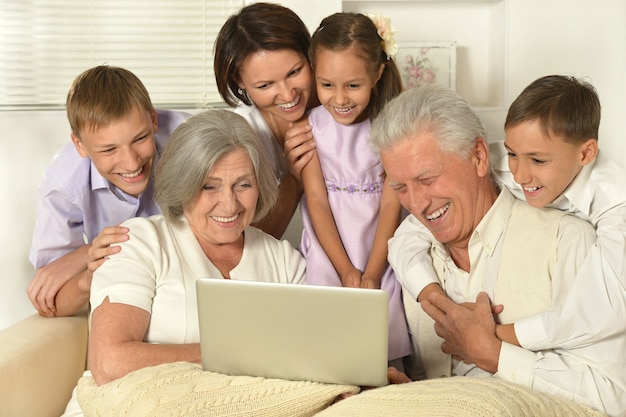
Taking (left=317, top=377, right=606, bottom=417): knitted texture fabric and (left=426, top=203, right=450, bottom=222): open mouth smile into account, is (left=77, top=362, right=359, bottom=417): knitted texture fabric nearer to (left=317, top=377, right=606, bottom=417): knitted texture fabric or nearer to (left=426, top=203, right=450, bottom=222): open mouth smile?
(left=317, top=377, right=606, bottom=417): knitted texture fabric

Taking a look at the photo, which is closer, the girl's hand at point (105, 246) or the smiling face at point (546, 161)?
the smiling face at point (546, 161)

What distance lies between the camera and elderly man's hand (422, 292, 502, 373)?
7.00 feet

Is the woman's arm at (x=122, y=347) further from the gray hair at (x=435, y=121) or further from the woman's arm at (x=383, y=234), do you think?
the gray hair at (x=435, y=121)

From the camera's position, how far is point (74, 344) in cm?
255

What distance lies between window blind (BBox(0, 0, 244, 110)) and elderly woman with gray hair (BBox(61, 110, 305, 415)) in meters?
1.25

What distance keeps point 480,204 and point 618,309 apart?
465mm

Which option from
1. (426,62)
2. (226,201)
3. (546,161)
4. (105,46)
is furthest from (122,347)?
(426,62)

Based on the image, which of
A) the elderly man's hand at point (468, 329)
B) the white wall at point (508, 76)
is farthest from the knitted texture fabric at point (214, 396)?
the white wall at point (508, 76)

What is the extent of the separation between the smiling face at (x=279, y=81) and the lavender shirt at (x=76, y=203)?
0.33 meters

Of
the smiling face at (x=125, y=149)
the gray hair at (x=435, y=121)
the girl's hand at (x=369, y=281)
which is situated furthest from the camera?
the girl's hand at (x=369, y=281)

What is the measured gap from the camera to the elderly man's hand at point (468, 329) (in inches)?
84.0

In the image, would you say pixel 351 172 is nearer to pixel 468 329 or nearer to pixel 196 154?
pixel 196 154

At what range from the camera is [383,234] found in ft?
8.72

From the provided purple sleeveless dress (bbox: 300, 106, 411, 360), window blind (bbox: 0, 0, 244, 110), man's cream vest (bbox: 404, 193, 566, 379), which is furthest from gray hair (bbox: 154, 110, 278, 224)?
window blind (bbox: 0, 0, 244, 110)
